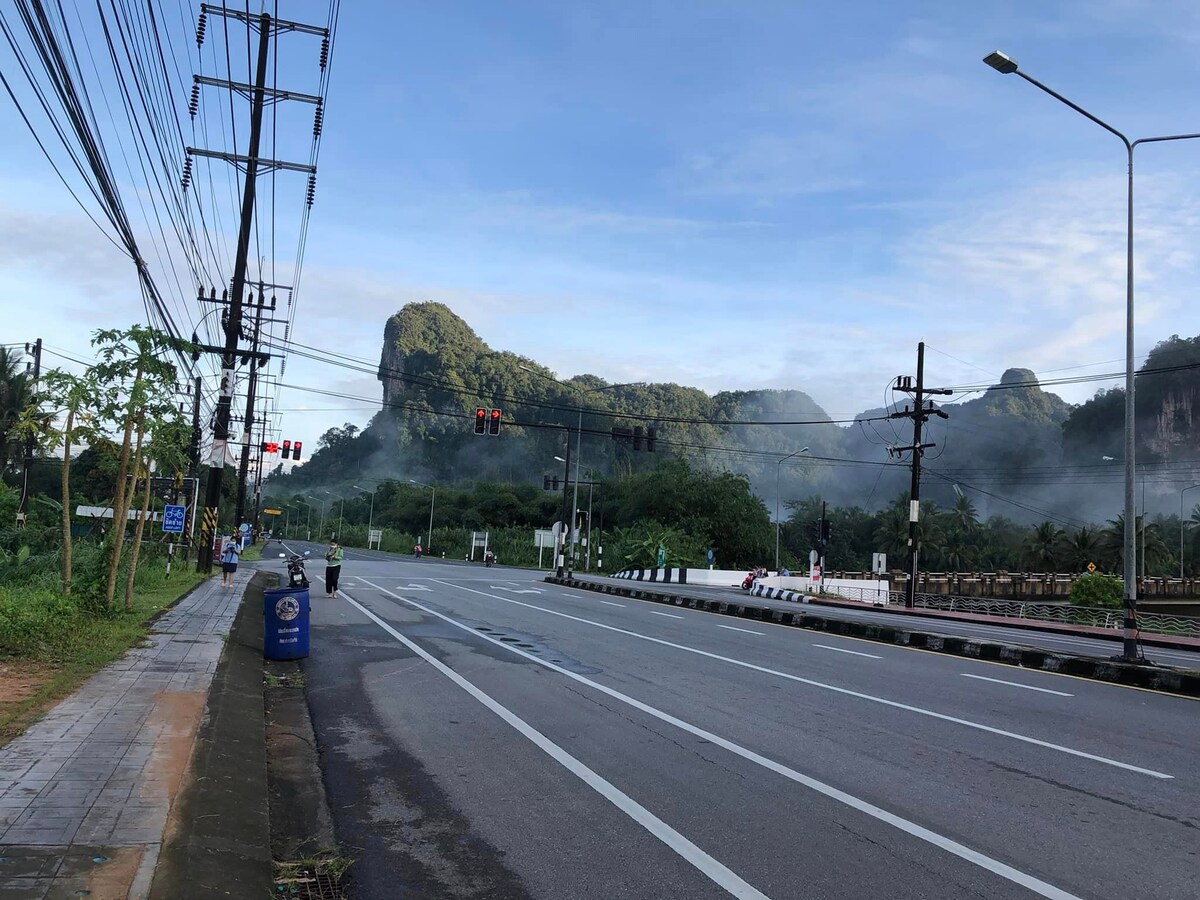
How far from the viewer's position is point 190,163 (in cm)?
2436

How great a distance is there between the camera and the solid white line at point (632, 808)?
195 inches

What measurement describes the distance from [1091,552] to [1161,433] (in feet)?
297

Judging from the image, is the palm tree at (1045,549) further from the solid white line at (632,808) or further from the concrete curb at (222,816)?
the concrete curb at (222,816)

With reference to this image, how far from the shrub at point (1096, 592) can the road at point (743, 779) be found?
36889mm

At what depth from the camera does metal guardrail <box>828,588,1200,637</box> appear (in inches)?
1534

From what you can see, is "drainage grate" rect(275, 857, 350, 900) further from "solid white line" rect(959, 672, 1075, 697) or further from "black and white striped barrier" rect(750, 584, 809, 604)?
"black and white striped barrier" rect(750, 584, 809, 604)

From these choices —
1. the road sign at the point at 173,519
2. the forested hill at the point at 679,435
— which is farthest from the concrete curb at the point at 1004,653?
the forested hill at the point at 679,435

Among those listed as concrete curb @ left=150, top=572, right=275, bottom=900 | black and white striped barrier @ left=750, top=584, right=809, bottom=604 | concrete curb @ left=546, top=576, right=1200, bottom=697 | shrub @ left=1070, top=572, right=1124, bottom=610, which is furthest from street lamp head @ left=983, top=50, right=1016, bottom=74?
shrub @ left=1070, top=572, right=1124, bottom=610

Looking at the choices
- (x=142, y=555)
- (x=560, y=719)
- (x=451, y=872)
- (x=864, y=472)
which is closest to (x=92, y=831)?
(x=451, y=872)

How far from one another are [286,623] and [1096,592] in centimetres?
4468

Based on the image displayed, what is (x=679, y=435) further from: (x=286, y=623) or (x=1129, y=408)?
(x=286, y=623)

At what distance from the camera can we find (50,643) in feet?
37.0

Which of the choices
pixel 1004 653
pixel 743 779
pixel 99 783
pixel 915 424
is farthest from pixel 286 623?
pixel 915 424

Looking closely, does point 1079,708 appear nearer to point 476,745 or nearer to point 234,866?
point 476,745
